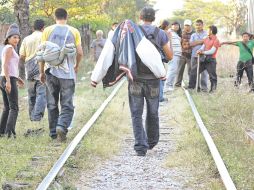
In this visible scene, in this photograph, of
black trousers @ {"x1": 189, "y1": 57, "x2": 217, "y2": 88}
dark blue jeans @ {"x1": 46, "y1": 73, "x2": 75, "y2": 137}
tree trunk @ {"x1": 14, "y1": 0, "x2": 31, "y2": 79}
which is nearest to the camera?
dark blue jeans @ {"x1": 46, "y1": 73, "x2": 75, "y2": 137}

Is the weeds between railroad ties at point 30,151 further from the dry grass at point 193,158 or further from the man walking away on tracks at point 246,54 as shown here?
the man walking away on tracks at point 246,54

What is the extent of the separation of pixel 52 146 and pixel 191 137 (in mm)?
2108

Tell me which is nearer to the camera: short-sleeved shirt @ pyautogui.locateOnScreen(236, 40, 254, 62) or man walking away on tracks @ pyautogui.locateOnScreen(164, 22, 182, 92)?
man walking away on tracks @ pyautogui.locateOnScreen(164, 22, 182, 92)

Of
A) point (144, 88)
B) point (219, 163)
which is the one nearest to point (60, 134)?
point (144, 88)

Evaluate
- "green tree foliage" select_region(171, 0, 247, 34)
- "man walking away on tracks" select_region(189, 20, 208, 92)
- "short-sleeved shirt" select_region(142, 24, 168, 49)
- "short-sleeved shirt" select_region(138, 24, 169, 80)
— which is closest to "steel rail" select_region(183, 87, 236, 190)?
"short-sleeved shirt" select_region(138, 24, 169, 80)

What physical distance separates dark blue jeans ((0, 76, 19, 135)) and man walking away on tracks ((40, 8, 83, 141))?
0.50 m

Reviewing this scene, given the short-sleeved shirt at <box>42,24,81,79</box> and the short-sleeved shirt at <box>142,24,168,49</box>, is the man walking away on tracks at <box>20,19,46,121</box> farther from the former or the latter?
the short-sleeved shirt at <box>142,24,168,49</box>

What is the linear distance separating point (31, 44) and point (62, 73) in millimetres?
1645

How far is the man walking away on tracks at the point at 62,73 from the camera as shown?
8.55 meters

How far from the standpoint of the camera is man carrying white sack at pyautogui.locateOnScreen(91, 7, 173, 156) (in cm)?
766

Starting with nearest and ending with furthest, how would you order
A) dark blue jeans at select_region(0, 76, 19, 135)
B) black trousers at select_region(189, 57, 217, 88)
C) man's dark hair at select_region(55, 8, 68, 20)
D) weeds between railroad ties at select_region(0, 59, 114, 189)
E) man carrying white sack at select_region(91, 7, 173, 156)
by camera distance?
1. weeds between railroad ties at select_region(0, 59, 114, 189)
2. man carrying white sack at select_region(91, 7, 173, 156)
3. man's dark hair at select_region(55, 8, 68, 20)
4. dark blue jeans at select_region(0, 76, 19, 135)
5. black trousers at select_region(189, 57, 217, 88)

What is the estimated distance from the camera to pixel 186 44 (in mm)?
16516

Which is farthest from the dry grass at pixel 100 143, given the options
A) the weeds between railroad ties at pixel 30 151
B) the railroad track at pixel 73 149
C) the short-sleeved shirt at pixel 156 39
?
the short-sleeved shirt at pixel 156 39

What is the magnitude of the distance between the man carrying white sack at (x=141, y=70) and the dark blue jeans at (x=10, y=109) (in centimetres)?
166
